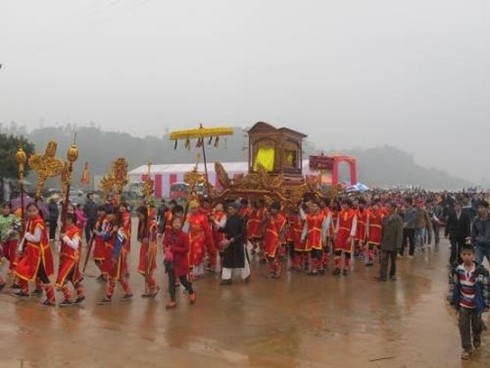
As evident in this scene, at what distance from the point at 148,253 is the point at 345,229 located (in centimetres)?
454

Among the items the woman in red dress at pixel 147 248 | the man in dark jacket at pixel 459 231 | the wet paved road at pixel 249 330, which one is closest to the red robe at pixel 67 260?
the wet paved road at pixel 249 330

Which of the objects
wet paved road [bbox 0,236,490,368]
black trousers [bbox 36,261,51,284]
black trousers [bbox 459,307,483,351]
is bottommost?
wet paved road [bbox 0,236,490,368]

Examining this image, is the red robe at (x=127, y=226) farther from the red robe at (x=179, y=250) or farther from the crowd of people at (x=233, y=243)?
the red robe at (x=179, y=250)

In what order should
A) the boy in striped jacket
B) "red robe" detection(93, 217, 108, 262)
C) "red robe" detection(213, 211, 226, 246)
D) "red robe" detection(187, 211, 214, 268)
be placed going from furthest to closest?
"red robe" detection(213, 211, 226, 246) → "red robe" detection(187, 211, 214, 268) → "red robe" detection(93, 217, 108, 262) → the boy in striped jacket

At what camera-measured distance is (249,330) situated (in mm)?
7266

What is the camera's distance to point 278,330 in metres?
7.30

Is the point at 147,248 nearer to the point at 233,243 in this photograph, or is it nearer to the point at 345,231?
the point at 233,243

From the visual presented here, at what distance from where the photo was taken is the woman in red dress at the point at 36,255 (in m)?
8.48

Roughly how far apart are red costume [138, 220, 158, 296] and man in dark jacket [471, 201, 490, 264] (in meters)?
5.38

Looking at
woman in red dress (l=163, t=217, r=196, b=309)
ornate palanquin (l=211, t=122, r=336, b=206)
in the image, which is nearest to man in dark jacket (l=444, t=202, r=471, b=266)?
ornate palanquin (l=211, t=122, r=336, b=206)

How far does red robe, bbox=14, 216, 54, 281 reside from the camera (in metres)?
8.48

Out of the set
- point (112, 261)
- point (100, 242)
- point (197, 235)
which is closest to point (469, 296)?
point (112, 261)

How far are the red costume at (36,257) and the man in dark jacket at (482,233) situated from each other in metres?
6.89

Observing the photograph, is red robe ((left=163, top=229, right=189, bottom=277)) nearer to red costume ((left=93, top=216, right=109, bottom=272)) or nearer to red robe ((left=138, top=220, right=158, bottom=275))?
red robe ((left=138, top=220, right=158, bottom=275))
